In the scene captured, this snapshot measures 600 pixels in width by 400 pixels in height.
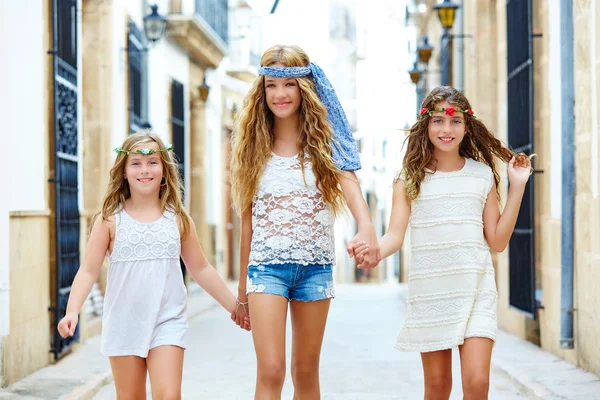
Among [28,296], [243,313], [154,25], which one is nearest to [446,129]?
[243,313]

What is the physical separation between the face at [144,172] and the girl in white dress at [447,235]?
3.56ft

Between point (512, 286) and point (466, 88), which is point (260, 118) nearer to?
point (512, 286)

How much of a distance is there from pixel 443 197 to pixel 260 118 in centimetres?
94

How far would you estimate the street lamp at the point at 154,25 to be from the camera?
1648 cm

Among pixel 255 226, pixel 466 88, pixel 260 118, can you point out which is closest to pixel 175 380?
pixel 255 226

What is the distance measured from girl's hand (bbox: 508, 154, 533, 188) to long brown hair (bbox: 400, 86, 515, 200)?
0.12 meters

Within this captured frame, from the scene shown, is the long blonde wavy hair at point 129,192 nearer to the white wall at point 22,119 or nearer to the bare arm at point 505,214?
the bare arm at point 505,214

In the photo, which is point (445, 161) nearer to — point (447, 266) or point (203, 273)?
point (447, 266)

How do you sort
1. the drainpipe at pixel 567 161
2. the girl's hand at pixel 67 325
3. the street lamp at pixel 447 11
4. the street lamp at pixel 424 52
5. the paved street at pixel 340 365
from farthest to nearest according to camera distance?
the street lamp at pixel 424 52
the street lamp at pixel 447 11
the drainpipe at pixel 567 161
the paved street at pixel 340 365
the girl's hand at pixel 67 325

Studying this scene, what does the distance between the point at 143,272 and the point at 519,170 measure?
1.83 metres

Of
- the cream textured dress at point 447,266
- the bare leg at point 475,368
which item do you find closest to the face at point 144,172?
the cream textured dress at point 447,266

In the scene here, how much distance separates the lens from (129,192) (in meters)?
5.59

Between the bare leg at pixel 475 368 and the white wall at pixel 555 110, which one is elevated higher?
the white wall at pixel 555 110

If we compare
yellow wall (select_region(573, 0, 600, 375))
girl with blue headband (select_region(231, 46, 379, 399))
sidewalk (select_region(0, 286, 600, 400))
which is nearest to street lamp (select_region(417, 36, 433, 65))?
sidewalk (select_region(0, 286, 600, 400))
